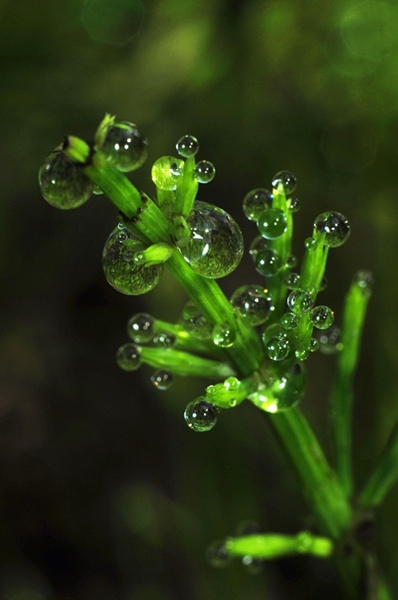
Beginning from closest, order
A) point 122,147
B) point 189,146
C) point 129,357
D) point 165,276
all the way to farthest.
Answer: point 122,147 < point 189,146 < point 129,357 < point 165,276

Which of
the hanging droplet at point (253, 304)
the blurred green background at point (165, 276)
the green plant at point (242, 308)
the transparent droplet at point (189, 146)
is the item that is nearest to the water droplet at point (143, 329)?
the green plant at point (242, 308)

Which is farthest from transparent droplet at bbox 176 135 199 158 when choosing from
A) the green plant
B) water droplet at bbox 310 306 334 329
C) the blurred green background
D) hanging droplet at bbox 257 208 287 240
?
the blurred green background

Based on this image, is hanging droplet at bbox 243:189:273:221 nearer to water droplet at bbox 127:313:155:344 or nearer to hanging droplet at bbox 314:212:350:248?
hanging droplet at bbox 314:212:350:248

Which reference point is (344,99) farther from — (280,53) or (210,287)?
(210,287)

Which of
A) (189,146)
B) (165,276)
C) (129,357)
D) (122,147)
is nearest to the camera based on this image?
(122,147)

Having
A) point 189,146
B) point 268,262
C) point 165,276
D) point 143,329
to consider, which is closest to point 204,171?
point 189,146

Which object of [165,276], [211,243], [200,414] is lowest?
[200,414]

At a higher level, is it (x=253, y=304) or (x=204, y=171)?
(x=204, y=171)

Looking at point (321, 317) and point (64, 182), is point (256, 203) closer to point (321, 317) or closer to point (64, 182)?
point (321, 317)
